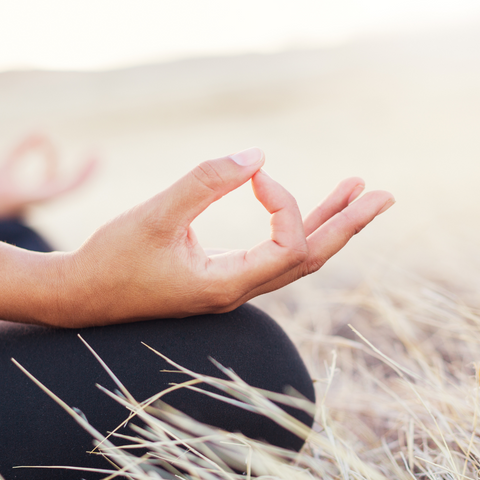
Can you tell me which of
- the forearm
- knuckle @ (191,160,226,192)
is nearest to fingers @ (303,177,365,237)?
knuckle @ (191,160,226,192)

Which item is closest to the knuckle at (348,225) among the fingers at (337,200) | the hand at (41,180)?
the fingers at (337,200)

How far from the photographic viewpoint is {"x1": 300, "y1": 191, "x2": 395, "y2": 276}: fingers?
0.74 metres

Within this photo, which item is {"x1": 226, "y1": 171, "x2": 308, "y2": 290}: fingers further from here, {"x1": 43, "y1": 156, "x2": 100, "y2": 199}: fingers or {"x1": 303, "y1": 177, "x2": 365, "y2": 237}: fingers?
{"x1": 43, "y1": 156, "x2": 100, "y2": 199}: fingers

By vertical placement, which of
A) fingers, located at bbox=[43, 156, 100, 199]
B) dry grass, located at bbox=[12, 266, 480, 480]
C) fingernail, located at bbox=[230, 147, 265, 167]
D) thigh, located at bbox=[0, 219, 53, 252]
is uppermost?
fingernail, located at bbox=[230, 147, 265, 167]

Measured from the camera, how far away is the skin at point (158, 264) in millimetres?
634

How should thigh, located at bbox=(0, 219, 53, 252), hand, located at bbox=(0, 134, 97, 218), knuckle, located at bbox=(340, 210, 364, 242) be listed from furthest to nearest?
hand, located at bbox=(0, 134, 97, 218), thigh, located at bbox=(0, 219, 53, 252), knuckle, located at bbox=(340, 210, 364, 242)

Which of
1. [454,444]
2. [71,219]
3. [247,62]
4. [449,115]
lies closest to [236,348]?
[454,444]

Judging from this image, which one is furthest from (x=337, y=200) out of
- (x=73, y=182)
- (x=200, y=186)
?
(x=73, y=182)

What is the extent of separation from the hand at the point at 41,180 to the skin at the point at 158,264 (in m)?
1.07

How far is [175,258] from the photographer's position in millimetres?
656

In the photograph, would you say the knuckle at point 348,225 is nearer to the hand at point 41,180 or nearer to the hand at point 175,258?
the hand at point 175,258

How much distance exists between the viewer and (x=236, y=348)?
75 cm

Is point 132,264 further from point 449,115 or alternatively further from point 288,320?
point 449,115

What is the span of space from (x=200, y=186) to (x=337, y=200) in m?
0.33
